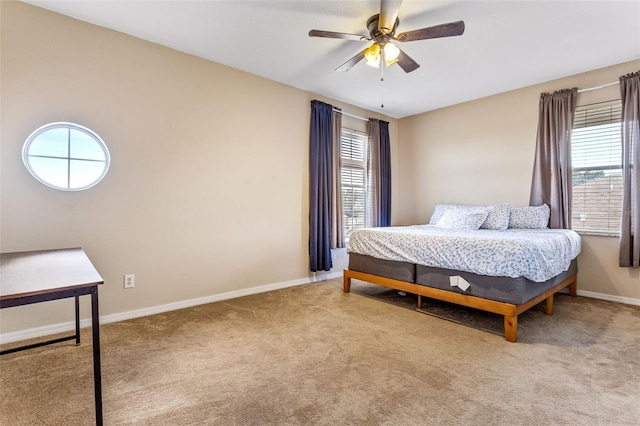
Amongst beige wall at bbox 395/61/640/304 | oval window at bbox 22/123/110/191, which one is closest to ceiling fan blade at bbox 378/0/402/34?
oval window at bbox 22/123/110/191

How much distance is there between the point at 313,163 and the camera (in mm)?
4066

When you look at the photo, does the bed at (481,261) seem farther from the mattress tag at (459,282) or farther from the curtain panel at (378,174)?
the curtain panel at (378,174)

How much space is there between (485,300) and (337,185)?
239 cm

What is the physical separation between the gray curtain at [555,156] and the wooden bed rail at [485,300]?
2.57 feet

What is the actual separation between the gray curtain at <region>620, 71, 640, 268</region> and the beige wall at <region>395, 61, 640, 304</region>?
148mm

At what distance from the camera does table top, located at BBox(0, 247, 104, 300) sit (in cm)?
123

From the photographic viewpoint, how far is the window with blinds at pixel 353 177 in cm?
459

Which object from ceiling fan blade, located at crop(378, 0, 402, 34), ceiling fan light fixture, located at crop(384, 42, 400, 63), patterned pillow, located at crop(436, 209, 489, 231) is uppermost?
ceiling fan blade, located at crop(378, 0, 402, 34)

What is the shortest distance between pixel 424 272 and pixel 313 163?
1.96 m

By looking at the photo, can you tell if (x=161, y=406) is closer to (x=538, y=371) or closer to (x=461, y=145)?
(x=538, y=371)

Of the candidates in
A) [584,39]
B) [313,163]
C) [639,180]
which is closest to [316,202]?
[313,163]

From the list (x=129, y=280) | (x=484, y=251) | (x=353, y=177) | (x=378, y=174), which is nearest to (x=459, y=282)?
(x=484, y=251)

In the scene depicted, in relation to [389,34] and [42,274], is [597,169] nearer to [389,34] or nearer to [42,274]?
[389,34]

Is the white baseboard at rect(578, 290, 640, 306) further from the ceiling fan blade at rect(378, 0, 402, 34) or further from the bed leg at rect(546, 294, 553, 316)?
the ceiling fan blade at rect(378, 0, 402, 34)
